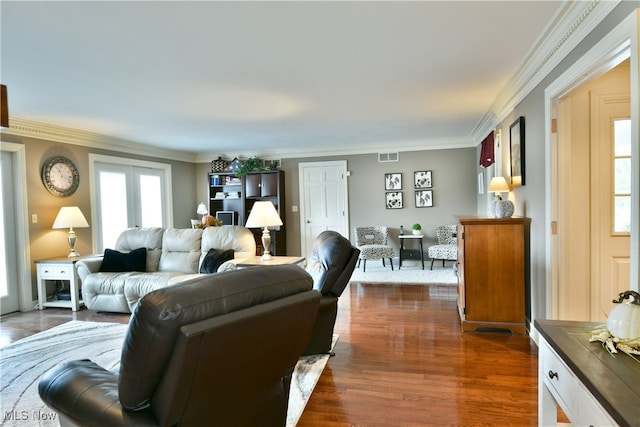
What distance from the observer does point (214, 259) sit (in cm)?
412

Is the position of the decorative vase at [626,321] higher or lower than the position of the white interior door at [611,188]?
lower

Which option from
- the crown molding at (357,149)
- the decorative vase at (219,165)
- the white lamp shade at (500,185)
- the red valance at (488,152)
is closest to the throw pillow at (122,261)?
the decorative vase at (219,165)

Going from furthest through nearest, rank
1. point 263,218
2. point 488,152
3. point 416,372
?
point 488,152
point 263,218
point 416,372

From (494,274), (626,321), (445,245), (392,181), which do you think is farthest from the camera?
(392,181)

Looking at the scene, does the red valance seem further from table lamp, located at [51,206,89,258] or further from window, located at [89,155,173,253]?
window, located at [89,155,173,253]

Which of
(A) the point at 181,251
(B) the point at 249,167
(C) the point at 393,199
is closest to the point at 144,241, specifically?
(A) the point at 181,251

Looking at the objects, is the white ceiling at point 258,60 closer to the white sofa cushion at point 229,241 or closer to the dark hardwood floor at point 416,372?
the white sofa cushion at point 229,241

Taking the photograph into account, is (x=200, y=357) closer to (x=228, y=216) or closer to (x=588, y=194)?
(x=588, y=194)

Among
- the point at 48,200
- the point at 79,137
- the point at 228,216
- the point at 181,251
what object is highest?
the point at 79,137

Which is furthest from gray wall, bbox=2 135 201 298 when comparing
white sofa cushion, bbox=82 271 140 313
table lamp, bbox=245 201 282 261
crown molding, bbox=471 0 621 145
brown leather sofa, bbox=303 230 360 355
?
crown molding, bbox=471 0 621 145

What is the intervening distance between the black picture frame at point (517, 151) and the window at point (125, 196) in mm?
5660

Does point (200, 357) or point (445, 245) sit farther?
point (445, 245)

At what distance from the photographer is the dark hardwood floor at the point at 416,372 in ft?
6.89

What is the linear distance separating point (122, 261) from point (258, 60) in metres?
3.13
